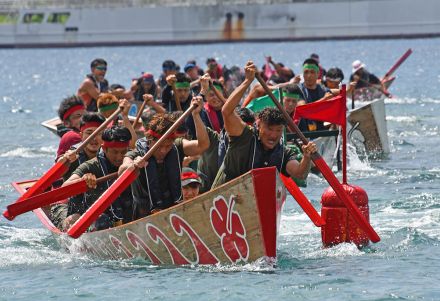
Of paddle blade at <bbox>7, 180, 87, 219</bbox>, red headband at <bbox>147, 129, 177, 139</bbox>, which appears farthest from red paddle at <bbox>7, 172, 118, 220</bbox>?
red headband at <bbox>147, 129, 177, 139</bbox>

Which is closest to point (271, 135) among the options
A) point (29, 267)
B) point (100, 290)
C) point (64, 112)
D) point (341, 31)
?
point (100, 290)

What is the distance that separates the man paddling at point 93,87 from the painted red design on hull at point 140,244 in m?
7.36

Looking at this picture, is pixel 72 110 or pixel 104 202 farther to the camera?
pixel 72 110

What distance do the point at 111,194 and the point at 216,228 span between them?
126 cm

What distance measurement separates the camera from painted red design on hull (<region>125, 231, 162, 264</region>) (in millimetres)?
11703

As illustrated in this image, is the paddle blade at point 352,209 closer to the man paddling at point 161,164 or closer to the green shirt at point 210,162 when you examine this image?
the man paddling at point 161,164

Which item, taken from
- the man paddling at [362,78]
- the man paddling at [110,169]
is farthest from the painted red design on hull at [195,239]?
the man paddling at [362,78]

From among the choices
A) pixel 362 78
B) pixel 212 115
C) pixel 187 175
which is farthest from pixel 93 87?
pixel 362 78

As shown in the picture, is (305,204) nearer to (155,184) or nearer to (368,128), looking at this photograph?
(155,184)

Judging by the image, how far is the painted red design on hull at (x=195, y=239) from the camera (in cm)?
1123

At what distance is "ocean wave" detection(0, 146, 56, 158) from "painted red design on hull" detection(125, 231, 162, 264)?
1131cm

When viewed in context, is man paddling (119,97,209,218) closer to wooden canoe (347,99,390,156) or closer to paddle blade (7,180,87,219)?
paddle blade (7,180,87,219)

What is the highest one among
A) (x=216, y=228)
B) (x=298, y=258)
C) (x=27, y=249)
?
(x=216, y=228)

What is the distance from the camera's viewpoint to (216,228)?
11078 mm
